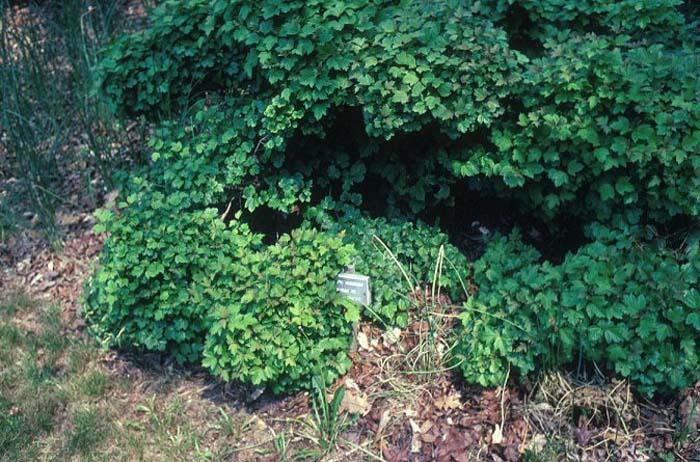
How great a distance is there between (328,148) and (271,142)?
0.45 meters

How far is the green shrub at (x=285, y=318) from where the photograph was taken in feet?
10.9

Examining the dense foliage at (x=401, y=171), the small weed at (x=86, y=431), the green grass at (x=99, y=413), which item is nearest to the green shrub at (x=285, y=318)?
the dense foliage at (x=401, y=171)

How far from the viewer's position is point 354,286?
11.8ft

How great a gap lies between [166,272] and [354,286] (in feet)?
3.14

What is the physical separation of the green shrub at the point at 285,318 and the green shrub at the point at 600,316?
0.64 meters

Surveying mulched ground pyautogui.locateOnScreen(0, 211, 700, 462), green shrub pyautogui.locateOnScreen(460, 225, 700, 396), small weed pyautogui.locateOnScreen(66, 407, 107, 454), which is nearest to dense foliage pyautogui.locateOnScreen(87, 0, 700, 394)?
green shrub pyautogui.locateOnScreen(460, 225, 700, 396)

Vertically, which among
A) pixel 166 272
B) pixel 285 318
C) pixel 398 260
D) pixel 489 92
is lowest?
pixel 398 260

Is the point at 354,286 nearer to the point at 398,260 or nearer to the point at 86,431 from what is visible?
the point at 398,260

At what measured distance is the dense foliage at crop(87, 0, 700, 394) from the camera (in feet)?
10.4

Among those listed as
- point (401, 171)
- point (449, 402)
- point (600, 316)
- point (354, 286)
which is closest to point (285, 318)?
point (354, 286)

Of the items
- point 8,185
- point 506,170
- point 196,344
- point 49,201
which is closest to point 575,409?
point 506,170

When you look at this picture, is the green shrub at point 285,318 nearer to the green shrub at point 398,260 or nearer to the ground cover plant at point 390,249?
the ground cover plant at point 390,249

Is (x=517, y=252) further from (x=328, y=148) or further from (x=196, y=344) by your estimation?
(x=196, y=344)

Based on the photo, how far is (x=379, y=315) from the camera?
374 cm
